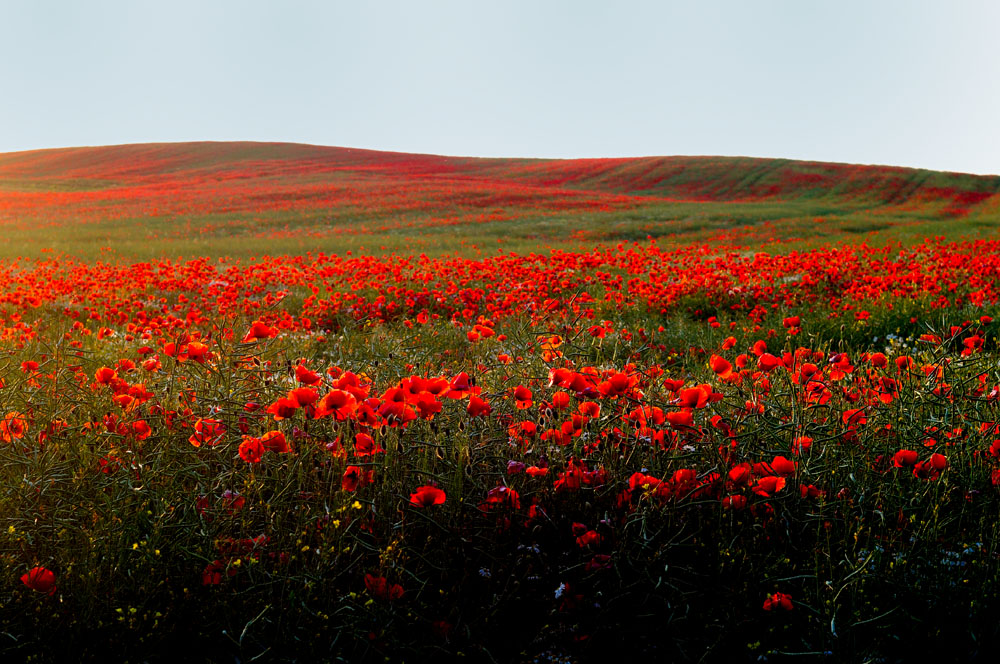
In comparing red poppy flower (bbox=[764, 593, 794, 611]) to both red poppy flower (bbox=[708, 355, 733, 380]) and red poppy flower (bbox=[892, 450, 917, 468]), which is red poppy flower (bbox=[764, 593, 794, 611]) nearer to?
red poppy flower (bbox=[892, 450, 917, 468])

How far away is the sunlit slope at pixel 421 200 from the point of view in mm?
20828

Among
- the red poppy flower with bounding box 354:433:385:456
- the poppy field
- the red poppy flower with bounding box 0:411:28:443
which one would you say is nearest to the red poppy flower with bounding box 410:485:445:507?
→ the poppy field

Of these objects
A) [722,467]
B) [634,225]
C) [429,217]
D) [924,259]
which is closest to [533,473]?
[722,467]

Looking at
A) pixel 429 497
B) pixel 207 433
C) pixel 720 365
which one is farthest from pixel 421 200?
pixel 429 497

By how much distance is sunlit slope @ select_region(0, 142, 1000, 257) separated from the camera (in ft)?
68.3

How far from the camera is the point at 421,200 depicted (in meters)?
32.0

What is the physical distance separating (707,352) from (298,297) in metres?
5.20

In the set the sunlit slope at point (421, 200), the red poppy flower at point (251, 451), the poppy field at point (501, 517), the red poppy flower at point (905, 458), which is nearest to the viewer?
A: the poppy field at point (501, 517)

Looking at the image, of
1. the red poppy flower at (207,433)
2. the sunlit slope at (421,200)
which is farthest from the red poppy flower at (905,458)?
the sunlit slope at (421,200)

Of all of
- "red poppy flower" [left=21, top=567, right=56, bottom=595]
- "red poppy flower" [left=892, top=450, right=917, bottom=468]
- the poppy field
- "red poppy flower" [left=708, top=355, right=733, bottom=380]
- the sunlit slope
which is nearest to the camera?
"red poppy flower" [left=21, top=567, right=56, bottom=595]

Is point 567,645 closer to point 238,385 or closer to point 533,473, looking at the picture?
point 533,473

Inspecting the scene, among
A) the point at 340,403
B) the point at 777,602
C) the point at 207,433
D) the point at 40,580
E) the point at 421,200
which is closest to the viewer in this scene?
the point at 40,580

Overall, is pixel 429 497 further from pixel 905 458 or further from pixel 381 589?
pixel 905 458

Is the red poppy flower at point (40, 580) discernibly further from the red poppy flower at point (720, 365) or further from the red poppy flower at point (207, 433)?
the red poppy flower at point (720, 365)
